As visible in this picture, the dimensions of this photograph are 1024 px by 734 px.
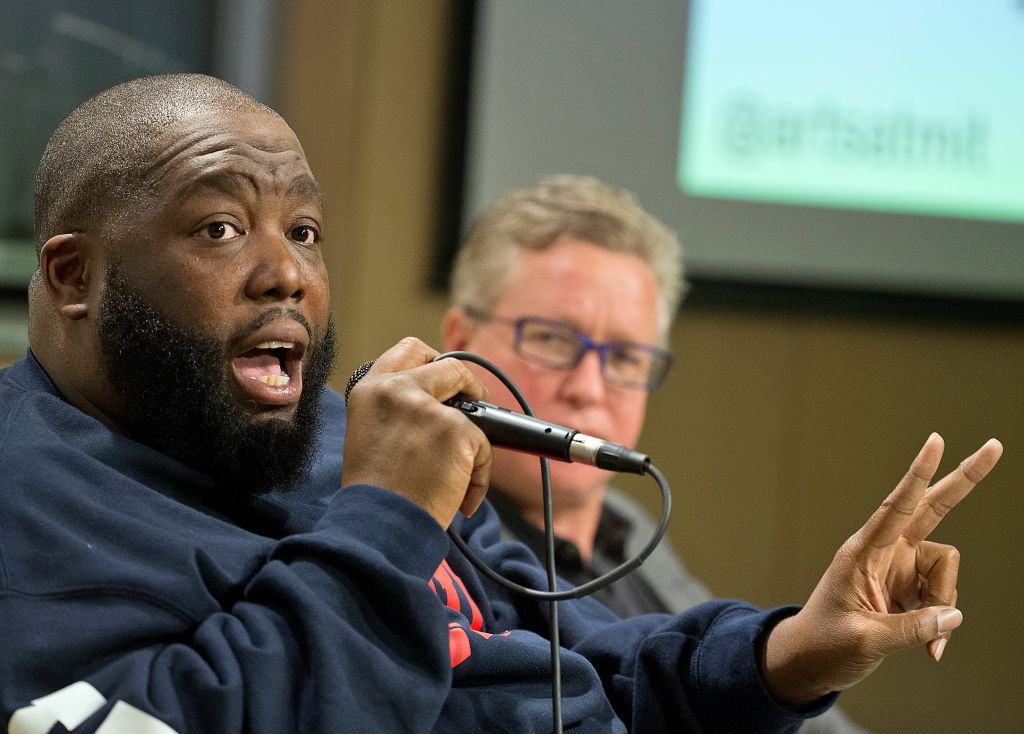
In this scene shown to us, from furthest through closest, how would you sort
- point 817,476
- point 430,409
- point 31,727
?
point 817,476 → point 430,409 → point 31,727

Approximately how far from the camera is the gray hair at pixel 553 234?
219cm

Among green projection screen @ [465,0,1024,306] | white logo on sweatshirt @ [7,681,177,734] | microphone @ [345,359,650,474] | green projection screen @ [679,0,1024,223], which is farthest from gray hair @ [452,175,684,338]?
white logo on sweatshirt @ [7,681,177,734]

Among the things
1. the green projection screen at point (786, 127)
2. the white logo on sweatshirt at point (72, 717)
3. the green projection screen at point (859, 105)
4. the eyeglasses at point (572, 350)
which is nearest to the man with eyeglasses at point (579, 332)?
the eyeglasses at point (572, 350)

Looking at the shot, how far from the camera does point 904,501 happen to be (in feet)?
3.66

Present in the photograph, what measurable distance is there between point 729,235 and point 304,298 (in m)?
2.04

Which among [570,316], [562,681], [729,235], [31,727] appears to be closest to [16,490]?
[31,727]

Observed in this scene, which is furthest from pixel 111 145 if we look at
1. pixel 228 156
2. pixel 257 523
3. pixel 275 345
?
pixel 257 523

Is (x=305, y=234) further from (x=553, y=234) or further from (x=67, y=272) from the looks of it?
(x=553, y=234)

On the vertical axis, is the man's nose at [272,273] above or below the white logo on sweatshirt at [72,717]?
above

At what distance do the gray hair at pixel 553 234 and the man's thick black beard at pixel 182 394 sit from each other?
3.75ft

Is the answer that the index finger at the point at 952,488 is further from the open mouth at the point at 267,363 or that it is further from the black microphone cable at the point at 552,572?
the open mouth at the point at 267,363

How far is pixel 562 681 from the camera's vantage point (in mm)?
1126

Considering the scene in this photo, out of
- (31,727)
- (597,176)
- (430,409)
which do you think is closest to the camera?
(31,727)

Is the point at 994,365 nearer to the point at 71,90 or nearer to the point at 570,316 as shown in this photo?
the point at 570,316
